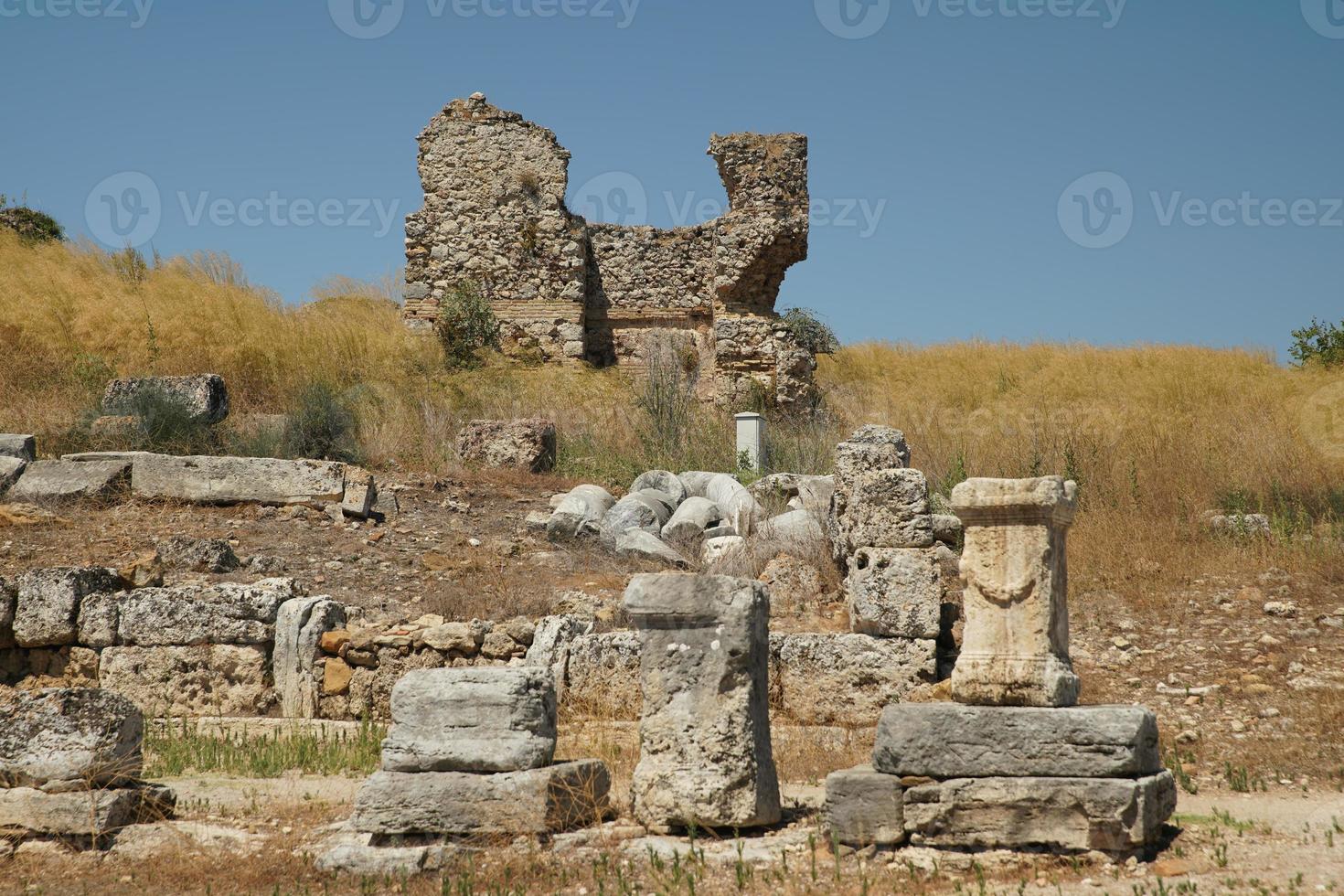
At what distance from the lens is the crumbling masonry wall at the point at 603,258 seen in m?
20.4

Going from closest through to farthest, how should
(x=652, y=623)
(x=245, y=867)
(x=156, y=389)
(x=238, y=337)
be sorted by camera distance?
(x=245, y=867)
(x=652, y=623)
(x=156, y=389)
(x=238, y=337)

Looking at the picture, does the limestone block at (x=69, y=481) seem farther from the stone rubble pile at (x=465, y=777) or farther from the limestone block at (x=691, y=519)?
the stone rubble pile at (x=465, y=777)

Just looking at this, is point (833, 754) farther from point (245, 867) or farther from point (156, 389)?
point (156, 389)

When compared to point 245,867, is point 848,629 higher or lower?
higher

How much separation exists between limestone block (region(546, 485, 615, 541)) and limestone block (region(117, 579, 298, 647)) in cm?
367

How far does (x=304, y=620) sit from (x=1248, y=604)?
697cm

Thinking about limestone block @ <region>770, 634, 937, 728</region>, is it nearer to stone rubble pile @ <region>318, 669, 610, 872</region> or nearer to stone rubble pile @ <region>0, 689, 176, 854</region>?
stone rubble pile @ <region>318, 669, 610, 872</region>

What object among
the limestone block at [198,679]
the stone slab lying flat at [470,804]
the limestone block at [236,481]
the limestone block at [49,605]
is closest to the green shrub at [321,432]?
the limestone block at [236,481]

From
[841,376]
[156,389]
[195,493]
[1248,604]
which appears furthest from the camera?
[841,376]

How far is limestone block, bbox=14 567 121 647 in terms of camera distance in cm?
908

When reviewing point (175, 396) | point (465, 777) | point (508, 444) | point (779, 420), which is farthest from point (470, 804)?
point (779, 420)

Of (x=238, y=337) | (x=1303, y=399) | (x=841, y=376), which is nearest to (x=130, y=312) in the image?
(x=238, y=337)

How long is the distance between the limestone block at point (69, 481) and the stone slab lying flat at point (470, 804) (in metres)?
8.56

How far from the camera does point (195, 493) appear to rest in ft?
43.3
